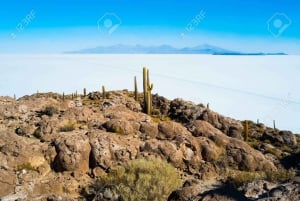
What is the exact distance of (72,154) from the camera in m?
14.2

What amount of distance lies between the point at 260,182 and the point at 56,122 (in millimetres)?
10530

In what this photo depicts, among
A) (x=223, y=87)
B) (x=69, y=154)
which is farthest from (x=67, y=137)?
(x=223, y=87)

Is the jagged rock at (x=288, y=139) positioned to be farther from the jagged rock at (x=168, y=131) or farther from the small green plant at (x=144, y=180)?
the small green plant at (x=144, y=180)

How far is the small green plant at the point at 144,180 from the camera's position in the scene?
36.1 ft

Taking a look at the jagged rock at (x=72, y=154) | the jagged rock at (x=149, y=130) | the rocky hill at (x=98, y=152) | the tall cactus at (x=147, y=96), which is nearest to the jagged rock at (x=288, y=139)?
the rocky hill at (x=98, y=152)

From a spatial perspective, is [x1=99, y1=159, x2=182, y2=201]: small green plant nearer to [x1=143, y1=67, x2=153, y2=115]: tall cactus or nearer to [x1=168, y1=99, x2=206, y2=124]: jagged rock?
[x1=168, y1=99, x2=206, y2=124]: jagged rock

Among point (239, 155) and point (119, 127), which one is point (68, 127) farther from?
point (239, 155)

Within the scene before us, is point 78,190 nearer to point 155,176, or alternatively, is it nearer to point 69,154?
point 69,154
